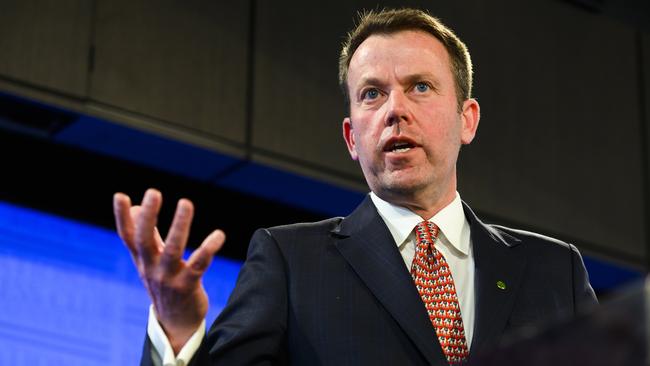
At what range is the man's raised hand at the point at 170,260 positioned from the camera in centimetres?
154

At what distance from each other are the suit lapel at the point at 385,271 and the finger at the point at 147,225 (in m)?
0.53

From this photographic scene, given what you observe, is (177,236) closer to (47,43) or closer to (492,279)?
(492,279)

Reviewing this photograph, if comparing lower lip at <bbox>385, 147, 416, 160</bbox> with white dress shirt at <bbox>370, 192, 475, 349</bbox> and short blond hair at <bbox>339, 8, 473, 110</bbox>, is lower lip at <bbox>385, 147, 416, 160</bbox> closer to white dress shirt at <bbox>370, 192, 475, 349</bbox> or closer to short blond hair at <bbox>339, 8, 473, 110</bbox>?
white dress shirt at <bbox>370, 192, 475, 349</bbox>

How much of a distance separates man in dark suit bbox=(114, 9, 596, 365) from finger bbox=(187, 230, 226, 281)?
1cm

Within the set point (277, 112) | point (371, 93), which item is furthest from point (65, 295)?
point (371, 93)

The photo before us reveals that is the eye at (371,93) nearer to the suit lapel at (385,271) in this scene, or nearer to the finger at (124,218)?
the suit lapel at (385,271)

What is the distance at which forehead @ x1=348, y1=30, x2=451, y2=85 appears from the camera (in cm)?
233

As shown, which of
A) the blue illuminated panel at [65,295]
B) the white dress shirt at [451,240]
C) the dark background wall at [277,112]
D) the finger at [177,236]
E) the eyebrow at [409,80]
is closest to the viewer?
the finger at [177,236]

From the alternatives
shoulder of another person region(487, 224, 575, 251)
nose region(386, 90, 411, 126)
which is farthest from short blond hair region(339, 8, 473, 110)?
shoulder of another person region(487, 224, 575, 251)

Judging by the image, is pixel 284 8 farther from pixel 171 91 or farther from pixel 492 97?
pixel 492 97

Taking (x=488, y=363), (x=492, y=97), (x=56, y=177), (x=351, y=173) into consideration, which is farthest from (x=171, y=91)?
(x=488, y=363)

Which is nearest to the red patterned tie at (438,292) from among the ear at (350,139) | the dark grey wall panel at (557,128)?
the ear at (350,139)

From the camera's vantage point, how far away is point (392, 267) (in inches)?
81.2

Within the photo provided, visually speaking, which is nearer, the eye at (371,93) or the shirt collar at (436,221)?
the shirt collar at (436,221)
